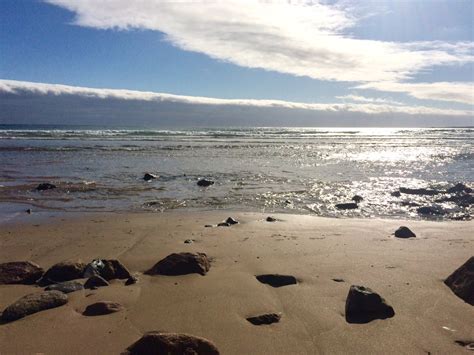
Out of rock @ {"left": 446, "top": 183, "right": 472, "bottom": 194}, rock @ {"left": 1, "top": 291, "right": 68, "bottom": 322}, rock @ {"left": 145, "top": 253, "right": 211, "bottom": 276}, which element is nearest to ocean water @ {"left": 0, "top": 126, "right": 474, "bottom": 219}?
rock @ {"left": 446, "top": 183, "right": 472, "bottom": 194}

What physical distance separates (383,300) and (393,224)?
14.0 ft

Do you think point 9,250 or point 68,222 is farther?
point 68,222

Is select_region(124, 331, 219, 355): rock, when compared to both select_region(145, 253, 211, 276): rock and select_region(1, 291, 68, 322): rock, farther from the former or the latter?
select_region(145, 253, 211, 276): rock

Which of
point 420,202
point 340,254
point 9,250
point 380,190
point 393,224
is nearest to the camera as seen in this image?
point 340,254

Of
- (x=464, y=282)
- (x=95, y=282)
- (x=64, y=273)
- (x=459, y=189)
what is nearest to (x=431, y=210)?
(x=459, y=189)

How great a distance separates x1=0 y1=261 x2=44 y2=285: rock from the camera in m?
4.94

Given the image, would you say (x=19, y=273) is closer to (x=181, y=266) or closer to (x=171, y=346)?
(x=181, y=266)

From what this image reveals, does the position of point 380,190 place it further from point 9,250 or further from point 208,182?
point 9,250

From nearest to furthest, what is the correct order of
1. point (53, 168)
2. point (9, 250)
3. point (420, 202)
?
point (9, 250), point (420, 202), point (53, 168)

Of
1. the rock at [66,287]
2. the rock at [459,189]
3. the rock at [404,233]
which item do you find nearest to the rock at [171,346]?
the rock at [66,287]

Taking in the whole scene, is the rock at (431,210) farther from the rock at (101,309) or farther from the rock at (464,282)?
the rock at (101,309)

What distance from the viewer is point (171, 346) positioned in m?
3.14

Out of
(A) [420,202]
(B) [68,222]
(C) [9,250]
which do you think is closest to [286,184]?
(A) [420,202]

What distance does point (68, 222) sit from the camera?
8352 mm
